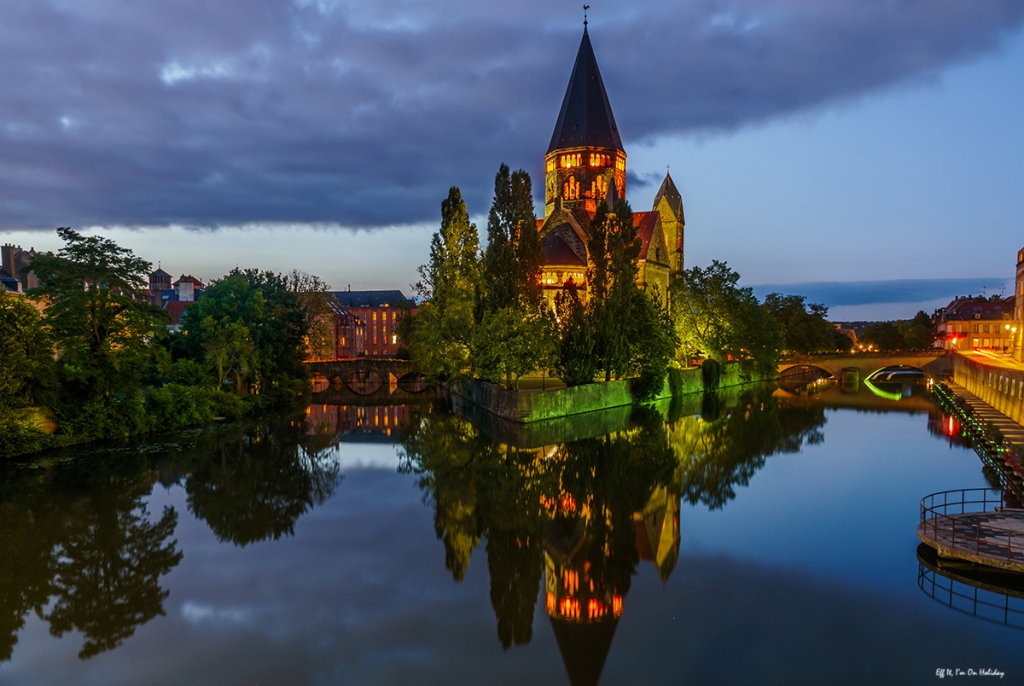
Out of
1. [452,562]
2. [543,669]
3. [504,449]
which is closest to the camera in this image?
[543,669]

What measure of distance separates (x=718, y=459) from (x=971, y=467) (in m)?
8.78

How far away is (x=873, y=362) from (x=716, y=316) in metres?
24.5

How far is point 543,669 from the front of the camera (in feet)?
33.8

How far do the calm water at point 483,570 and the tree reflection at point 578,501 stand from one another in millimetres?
83

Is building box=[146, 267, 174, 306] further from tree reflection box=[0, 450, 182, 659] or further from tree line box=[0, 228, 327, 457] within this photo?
tree reflection box=[0, 450, 182, 659]

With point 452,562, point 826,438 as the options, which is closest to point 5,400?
point 452,562

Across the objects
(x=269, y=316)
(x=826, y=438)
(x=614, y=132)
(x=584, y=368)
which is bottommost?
(x=826, y=438)

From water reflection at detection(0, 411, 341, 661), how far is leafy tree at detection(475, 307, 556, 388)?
373 inches

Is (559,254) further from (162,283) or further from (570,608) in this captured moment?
(162,283)

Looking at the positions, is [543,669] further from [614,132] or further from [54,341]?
[614,132]

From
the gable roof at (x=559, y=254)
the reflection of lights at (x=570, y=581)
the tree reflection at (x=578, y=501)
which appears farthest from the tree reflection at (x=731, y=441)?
the gable roof at (x=559, y=254)

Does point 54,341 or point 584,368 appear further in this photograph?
point 584,368

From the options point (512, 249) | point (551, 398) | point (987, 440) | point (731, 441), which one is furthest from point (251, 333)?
point (987, 440)

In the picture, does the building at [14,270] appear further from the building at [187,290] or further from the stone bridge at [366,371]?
the building at [187,290]
